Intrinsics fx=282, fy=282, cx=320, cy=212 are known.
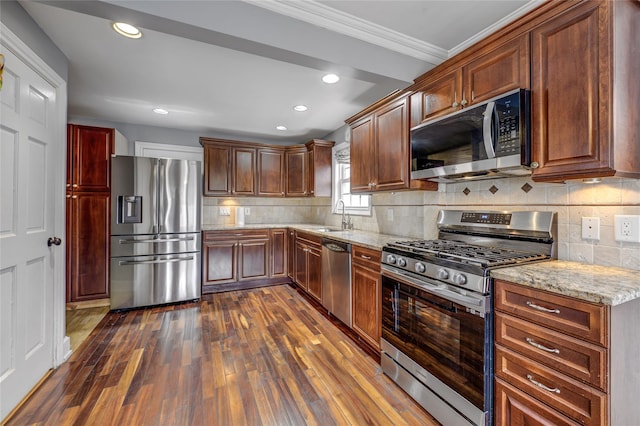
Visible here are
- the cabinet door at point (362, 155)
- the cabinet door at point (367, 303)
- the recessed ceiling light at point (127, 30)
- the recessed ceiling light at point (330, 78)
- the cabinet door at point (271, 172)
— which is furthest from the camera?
the cabinet door at point (271, 172)

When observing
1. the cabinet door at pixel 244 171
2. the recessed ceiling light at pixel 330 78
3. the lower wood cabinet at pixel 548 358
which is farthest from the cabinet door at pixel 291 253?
the lower wood cabinet at pixel 548 358

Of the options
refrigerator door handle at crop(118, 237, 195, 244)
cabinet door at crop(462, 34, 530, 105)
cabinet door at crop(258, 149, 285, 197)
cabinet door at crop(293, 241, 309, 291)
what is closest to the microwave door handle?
cabinet door at crop(462, 34, 530, 105)

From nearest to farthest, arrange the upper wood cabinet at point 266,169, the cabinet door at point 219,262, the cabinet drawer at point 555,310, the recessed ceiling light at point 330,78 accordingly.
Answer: the cabinet drawer at point 555,310 < the recessed ceiling light at point 330,78 < the cabinet door at point 219,262 < the upper wood cabinet at point 266,169

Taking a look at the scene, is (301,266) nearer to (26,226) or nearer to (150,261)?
(150,261)

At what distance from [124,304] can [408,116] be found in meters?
3.63

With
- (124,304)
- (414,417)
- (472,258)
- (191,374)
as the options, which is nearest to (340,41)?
(472,258)

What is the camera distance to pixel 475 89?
179cm

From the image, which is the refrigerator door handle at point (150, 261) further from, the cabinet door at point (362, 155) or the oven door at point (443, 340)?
the oven door at point (443, 340)

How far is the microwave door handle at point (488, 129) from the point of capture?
1.62 metres

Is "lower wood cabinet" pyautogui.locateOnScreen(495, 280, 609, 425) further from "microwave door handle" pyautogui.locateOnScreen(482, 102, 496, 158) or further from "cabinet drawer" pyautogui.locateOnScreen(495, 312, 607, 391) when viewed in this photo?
"microwave door handle" pyautogui.locateOnScreen(482, 102, 496, 158)

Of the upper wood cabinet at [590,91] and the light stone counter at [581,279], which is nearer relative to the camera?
the light stone counter at [581,279]

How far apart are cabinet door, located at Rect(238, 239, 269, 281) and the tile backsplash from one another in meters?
1.61

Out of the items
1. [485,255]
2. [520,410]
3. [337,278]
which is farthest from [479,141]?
[337,278]

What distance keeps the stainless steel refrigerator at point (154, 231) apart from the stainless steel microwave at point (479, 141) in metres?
2.73
